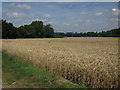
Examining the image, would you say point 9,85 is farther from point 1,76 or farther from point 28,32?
point 28,32

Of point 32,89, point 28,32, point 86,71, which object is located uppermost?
point 28,32

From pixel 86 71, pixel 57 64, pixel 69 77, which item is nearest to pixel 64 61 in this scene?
pixel 57 64

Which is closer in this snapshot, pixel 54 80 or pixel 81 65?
pixel 54 80

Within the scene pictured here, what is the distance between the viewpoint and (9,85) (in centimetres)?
447

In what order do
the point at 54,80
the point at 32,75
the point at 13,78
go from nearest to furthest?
1. the point at 54,80
2. the point at 13,78
3. the point at 32,75

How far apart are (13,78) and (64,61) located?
2.27 metres

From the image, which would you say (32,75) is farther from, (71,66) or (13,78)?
(71,66)

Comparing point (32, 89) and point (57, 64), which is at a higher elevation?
point (57, 64)

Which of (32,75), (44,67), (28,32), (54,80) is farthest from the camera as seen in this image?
(28,32)

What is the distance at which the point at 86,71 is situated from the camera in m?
5.04

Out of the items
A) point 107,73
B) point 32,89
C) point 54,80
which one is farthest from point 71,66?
point 32,89

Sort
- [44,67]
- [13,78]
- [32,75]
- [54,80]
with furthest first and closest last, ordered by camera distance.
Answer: [44,67]
[32,75]
[13,78]
[54,80]

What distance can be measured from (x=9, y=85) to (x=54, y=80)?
154 centimetres

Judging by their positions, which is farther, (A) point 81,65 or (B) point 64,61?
(B) point 64,61
